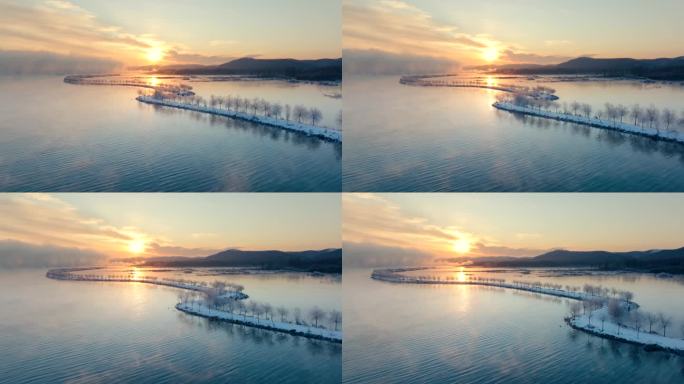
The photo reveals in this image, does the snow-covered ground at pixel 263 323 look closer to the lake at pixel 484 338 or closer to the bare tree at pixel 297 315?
the bare tree at pixel 297 315

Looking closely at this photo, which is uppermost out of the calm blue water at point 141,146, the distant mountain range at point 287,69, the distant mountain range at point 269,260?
the distant mountain range at point 287,69

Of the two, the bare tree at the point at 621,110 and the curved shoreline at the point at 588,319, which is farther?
the bare tree at the point at 621,110

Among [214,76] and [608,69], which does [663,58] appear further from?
[214,76]

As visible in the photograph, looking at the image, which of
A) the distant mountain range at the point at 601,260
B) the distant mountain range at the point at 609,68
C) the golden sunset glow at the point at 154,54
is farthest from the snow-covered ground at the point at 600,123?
the golden sunset glow at the point at 154,54

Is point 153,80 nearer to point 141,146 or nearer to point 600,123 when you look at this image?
point 141,146

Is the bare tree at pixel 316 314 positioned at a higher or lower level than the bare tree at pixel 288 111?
lower

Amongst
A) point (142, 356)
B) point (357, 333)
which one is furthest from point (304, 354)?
point (142, 356)

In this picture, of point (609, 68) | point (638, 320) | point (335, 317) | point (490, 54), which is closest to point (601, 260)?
point (638, 320)
